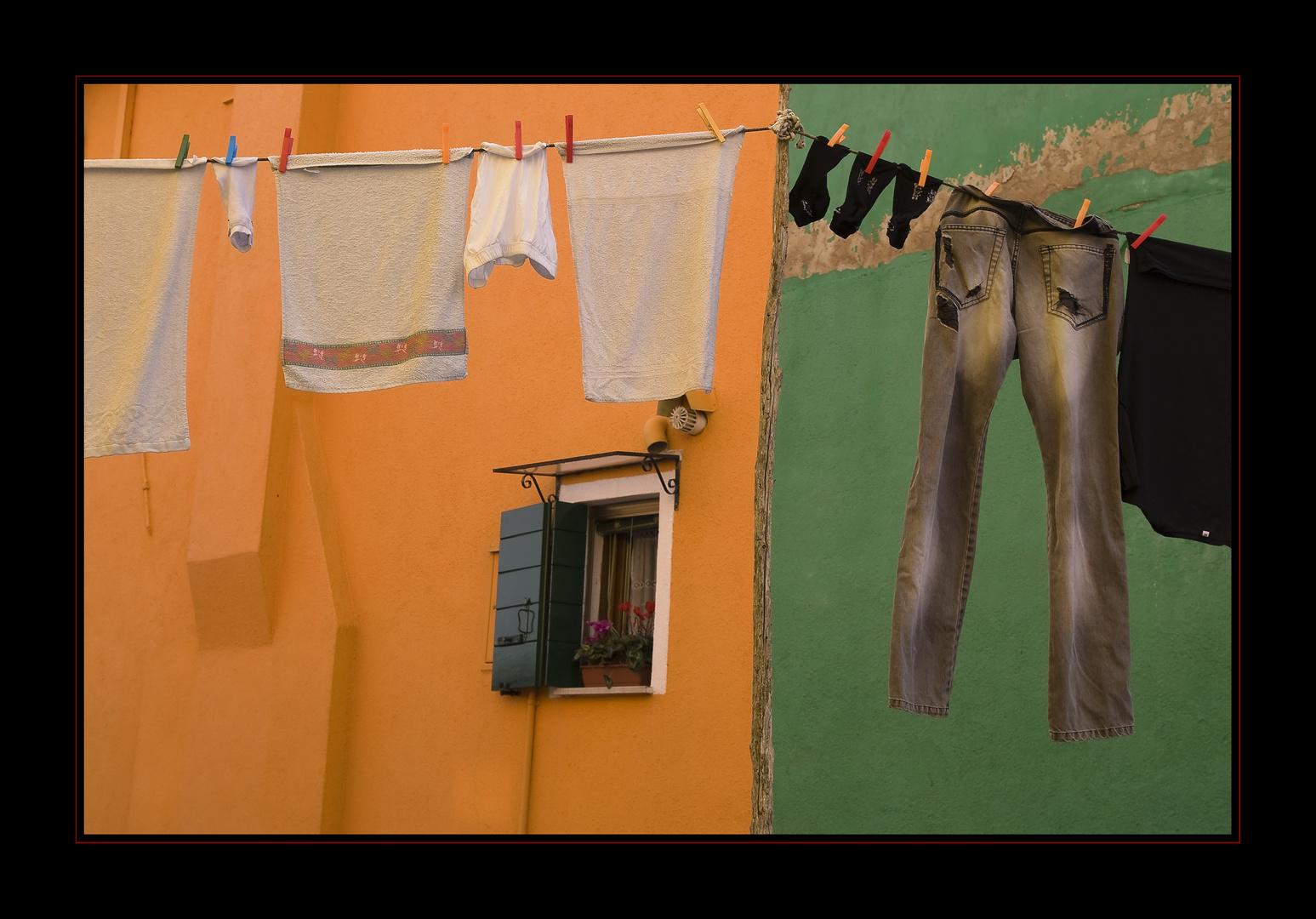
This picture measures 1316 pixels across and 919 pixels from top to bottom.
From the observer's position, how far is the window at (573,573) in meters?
7.24

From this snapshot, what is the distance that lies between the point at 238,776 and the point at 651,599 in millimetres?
3183

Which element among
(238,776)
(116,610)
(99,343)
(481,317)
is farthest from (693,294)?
(116,610)

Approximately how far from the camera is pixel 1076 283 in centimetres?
425

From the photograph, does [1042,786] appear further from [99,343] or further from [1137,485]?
[99,343]

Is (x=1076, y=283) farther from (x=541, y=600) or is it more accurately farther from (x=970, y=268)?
(x=541, y=600)

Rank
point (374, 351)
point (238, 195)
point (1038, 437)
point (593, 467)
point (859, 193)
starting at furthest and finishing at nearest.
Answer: point (593, 467) → point (238, 195) → point (374, 351) → point (859, 193) → point (1038, 437)

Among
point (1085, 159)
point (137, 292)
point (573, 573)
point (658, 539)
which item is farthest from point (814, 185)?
point (573, 573)

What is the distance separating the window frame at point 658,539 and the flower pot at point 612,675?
0.04 meters

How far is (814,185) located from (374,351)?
174 cm

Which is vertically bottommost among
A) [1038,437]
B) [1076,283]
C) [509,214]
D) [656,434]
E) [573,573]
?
[573,573]

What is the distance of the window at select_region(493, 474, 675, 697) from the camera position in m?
7.24

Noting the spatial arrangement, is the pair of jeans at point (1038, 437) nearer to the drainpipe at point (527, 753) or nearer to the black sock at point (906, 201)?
the black sock at point (906, 201)

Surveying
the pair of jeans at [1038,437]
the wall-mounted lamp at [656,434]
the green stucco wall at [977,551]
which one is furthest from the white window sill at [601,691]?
the pair of jeans at [1038,437]

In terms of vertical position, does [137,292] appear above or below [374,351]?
above
